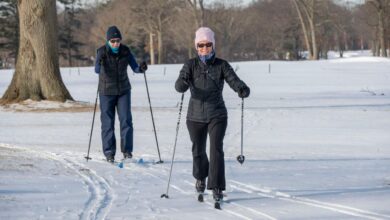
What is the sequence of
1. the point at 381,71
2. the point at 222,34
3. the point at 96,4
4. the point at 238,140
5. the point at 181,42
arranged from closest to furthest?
1. the point at 238,140
2. the point at 381,71
3. the point at 181,42
4. the point at 222,34
5. the point at 96,4

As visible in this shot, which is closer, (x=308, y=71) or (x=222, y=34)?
(x=308, y=71)

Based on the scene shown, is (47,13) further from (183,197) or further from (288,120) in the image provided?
(183,197)

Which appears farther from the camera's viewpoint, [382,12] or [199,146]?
[382,12]

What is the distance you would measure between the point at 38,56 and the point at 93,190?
12414 millimetres

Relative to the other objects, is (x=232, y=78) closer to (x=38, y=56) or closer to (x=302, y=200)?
(x=302, y=200)

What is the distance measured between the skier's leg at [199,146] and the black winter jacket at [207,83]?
104 millimetres

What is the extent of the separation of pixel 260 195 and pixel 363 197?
3.50 ft

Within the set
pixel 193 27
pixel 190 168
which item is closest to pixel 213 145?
pixel 190 168

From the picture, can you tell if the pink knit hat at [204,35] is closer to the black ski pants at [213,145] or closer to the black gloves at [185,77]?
the black gloves at [185,77]

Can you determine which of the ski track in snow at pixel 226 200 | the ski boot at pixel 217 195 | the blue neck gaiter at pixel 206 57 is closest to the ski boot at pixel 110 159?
the ski track in snow at pixel 226 200

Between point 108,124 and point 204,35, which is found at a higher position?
point 204,35

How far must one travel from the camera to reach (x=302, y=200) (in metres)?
6.86

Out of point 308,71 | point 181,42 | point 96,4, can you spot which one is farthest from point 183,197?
point 96,4

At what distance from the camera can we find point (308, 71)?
4584 cm
